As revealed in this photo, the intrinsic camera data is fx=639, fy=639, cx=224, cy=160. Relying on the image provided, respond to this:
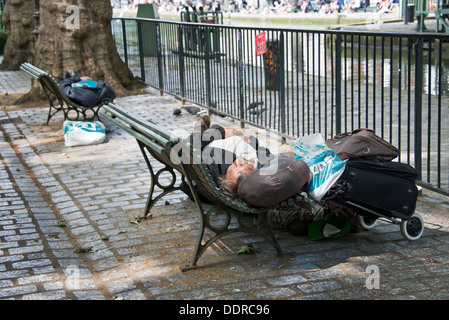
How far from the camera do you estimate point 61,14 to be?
11.8 m

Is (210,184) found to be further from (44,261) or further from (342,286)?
(44,261)

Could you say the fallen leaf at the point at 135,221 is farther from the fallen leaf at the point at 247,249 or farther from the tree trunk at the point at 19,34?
the tree trunk at the point at 19,34

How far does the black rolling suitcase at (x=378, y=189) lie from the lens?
4605 mm

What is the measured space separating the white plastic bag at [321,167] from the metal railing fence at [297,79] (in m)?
1.18

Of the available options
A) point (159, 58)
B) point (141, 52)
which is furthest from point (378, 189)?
point (141, 52)

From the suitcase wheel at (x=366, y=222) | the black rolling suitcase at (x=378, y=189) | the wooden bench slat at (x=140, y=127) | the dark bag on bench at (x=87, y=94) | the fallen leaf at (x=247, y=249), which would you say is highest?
the wooden bench slat at (x=140, y=127)

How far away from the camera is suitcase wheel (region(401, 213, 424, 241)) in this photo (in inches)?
190

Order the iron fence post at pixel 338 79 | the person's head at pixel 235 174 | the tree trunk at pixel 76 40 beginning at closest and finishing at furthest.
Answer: the person's head at pixel 235 174 → the iron fence post at pixel 338 79 → the tree trunk at pixel 76 40

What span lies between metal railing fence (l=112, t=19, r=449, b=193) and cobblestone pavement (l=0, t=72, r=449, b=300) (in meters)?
1.11

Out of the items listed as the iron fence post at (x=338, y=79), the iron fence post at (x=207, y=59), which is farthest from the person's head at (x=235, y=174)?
the iron fence post at (x=207, y=59)

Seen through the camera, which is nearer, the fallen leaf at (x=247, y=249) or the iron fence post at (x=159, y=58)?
the fallen leaf at (x=247, y=249)

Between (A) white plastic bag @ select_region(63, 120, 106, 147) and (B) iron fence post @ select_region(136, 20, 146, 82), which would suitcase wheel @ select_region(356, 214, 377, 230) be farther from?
(B) iron fence post @ select_region(136, 20, 146, 82)

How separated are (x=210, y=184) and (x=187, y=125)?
5685 millimetres

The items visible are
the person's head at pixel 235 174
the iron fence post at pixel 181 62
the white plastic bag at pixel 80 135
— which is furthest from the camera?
the iron fence post at pixel 181 62
